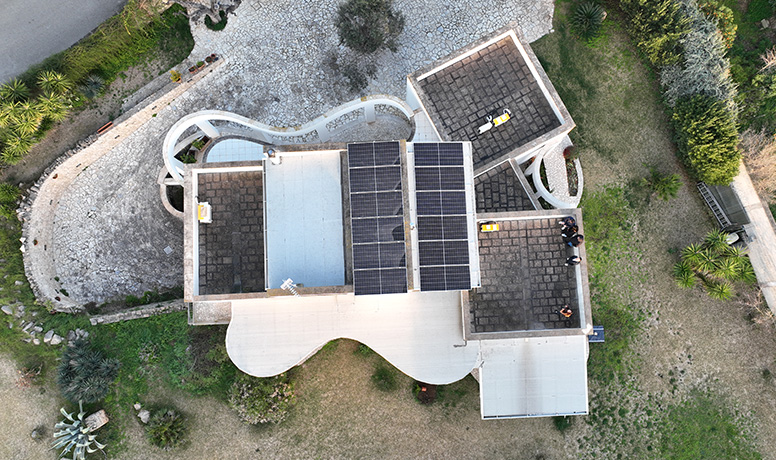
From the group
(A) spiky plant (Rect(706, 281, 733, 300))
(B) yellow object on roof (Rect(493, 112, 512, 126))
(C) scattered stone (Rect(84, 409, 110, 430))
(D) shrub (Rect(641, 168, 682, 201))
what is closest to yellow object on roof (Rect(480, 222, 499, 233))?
(B) yellow object on roof (Rect(493, 112, 512, 126))

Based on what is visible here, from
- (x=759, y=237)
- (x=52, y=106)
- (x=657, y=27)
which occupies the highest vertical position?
(x=657, y=27)

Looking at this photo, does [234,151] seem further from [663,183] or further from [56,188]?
[663,183]

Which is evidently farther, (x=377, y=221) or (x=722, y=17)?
(x=722, y=17)

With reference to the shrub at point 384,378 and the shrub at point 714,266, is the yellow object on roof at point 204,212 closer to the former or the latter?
the shrub at point 384,378

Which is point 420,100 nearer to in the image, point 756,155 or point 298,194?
point 298,194

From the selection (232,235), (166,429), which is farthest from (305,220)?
(166,429)

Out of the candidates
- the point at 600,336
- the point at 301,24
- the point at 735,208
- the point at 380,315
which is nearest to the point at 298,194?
the point at 380,315
